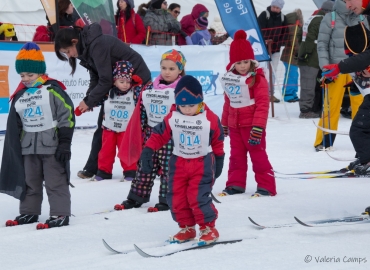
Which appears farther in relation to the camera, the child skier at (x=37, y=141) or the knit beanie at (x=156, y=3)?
the knit beanie at (x=156, y=3)

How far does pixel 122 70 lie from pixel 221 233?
261 centimetres

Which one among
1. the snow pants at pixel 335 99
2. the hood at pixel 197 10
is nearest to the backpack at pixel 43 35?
the hood at pixel 197 10

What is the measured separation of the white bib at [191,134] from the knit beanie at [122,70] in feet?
7.91

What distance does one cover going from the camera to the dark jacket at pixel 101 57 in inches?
272

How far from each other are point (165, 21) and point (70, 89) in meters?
2.77

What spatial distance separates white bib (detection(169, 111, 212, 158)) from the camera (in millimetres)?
4727

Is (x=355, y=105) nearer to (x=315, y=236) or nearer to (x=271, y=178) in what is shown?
(x=271, y=178)

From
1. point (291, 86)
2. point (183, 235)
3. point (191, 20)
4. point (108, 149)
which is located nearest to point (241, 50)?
point (108, 149)

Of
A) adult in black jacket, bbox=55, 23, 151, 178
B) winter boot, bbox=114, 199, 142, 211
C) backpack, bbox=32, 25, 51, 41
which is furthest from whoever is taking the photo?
backpack, bbox=32, 25, 51, 41

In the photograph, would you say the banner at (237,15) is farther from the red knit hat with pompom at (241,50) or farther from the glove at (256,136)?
the glove at (256,136)

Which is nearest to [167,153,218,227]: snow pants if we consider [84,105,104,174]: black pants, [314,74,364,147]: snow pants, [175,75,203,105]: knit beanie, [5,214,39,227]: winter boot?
[175,75,203,105]: knit beanie

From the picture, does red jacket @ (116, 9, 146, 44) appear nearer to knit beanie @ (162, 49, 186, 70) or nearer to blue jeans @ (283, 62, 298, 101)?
blue jeans @ (283, 62, 298, 101)

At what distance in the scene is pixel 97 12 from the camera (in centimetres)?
1043

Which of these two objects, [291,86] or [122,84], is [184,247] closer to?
[122,84]
